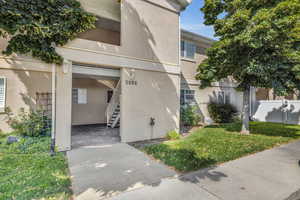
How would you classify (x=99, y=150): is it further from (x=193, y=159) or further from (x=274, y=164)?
(x=274, y=164)

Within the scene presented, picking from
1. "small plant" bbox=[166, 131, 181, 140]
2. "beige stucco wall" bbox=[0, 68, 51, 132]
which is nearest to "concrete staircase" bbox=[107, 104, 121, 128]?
"small plant" bbox=[166, 131, 181, 140]

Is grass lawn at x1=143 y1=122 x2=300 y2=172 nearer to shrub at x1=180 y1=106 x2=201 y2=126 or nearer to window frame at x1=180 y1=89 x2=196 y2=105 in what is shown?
shrub at x1=180 y1=106 x2=201 y2=126

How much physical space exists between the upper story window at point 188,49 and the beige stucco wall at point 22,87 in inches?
340

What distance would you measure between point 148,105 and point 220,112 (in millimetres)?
7254

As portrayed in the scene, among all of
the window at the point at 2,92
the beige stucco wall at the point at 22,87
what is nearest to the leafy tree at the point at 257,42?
the beige stucco wall at the point at 22,87

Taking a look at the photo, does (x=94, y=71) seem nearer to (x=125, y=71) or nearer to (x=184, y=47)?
(x=125, y=71)

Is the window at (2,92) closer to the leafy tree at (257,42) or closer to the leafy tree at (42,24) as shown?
the leafy tree at (42,24)

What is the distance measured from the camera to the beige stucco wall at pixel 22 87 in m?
6.59

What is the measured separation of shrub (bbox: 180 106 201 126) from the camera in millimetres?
10422

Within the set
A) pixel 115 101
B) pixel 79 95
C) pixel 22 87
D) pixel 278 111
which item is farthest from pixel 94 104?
pixel 278 111

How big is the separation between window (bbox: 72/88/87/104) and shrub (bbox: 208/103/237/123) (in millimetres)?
9556

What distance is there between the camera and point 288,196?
2.97m

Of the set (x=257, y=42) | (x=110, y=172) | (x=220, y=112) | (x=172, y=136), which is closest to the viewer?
(x=110, y=172)

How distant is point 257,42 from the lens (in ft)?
19.9
